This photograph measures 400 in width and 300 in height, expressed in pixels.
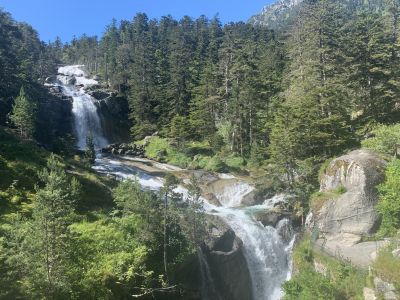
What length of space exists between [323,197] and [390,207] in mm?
5481

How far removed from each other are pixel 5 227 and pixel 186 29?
106 m

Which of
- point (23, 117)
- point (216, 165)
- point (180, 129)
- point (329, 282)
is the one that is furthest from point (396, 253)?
point (23, 117)

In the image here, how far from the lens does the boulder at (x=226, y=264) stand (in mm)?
26891

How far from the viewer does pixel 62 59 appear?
137375 millimetres

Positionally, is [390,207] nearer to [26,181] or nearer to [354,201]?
[354,201]

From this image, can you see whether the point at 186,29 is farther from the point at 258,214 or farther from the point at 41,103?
the point at 258,214

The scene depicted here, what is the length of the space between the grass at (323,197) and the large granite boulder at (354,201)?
188 mm

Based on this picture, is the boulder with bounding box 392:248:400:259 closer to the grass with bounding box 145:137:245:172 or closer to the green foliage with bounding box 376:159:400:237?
the green foliage with bounding box 376:159:400:237

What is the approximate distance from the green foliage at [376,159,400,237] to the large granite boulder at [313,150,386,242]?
875 mm

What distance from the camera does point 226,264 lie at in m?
27.4

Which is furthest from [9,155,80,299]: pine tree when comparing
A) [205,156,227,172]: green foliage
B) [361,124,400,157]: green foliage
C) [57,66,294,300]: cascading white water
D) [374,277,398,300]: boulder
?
[205,156,227,172]: green foliage

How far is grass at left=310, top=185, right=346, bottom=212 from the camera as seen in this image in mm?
27344

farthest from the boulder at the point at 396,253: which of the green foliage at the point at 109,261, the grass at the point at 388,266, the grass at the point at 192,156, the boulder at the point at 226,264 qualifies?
the grass at the point at 192,156

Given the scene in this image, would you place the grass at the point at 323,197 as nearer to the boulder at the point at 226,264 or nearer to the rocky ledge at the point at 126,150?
the boulder at the point at 226,264
